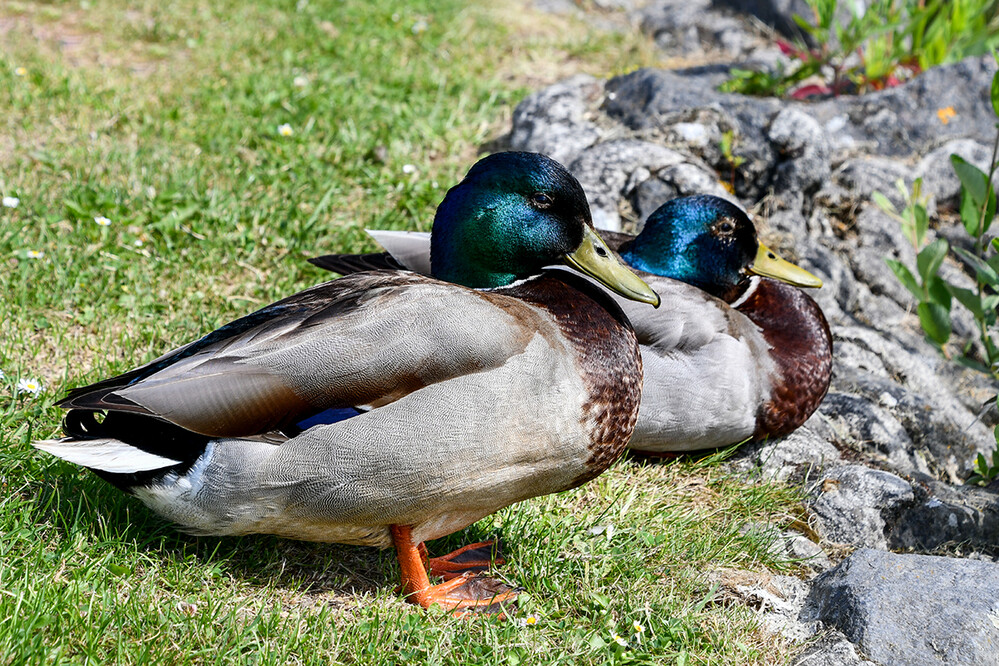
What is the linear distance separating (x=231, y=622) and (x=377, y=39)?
179 inches

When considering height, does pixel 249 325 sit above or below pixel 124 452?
above

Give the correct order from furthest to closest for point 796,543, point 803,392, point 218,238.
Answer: point 218,238 → point 803,392 → point 796,543

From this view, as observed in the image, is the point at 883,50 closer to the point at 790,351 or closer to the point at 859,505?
the point at 790,351

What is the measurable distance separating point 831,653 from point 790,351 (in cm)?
132

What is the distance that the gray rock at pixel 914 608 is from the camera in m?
2.45

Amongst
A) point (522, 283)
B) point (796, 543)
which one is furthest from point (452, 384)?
point (796, 543)

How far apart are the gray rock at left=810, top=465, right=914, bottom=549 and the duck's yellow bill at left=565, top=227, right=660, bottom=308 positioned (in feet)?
3.31

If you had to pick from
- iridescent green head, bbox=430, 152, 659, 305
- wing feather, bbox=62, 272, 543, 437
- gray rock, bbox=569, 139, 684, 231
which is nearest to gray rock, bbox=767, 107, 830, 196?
gray rock, bbox=569, 139, 684, 231

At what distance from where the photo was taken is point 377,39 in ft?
20.2

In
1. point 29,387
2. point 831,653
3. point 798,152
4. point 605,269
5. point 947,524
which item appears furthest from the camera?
point 798,152

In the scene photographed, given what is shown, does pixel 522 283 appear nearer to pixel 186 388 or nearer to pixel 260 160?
pixel 186 388

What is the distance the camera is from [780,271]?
379 centimetres

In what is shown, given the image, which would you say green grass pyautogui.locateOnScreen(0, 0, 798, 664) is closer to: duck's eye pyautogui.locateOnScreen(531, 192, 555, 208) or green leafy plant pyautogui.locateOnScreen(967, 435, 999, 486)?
green leafy plant pyautogui.locateOnScreen(967, 435, 999, 486)

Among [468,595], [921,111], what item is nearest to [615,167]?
[921,111]
